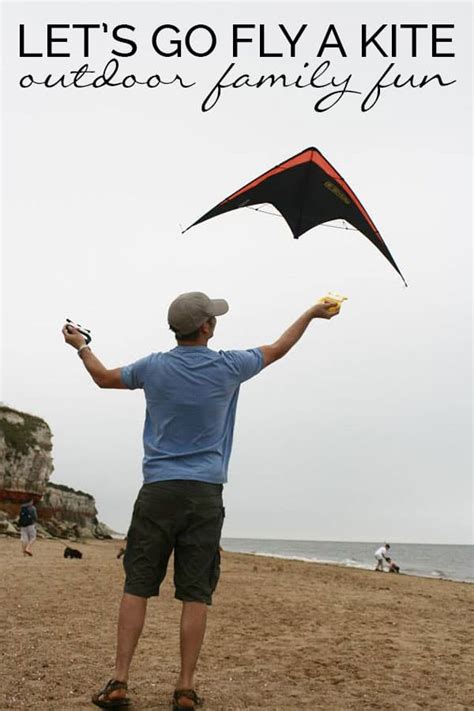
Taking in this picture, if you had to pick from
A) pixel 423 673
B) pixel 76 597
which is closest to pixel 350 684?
pixel 423 673

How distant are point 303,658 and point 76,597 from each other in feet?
12.9

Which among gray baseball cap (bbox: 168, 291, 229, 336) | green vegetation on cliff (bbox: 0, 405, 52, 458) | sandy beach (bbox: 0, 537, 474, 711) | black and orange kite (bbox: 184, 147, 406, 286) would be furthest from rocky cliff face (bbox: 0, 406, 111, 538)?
gray baseball cap (bbox: 168, 291, 229, 336)

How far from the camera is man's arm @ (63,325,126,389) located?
375cm

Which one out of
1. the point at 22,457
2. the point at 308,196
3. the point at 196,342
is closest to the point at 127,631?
the point at 196,342

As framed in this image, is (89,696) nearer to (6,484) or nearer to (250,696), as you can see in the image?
(250,696)

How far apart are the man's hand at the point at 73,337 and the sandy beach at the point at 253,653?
1.86m

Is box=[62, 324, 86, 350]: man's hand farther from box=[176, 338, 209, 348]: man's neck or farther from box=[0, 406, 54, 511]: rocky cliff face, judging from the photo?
box=[0, 406, 54, 511]: rocky cliff face

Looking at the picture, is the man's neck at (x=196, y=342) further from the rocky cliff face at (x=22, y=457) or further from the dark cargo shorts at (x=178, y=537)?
the rocky cliff face at (x=22, y=457)

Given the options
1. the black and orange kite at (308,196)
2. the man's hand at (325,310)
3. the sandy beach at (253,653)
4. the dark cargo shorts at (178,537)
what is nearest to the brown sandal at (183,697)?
the sandy beach at (253,653)

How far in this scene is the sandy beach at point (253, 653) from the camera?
3916 millimetres

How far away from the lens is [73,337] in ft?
12.6

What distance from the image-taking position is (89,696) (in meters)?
3.78

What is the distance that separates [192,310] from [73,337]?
68 cm

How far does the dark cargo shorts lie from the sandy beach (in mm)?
641
